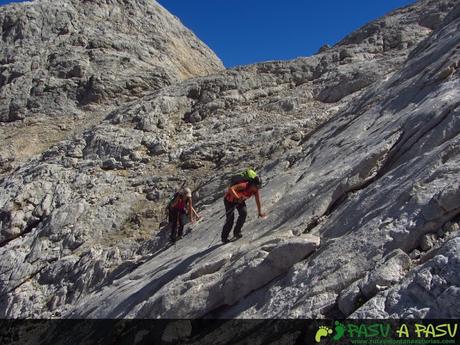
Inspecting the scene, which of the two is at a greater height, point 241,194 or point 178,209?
point 178,209

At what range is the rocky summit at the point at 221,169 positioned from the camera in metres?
8.01

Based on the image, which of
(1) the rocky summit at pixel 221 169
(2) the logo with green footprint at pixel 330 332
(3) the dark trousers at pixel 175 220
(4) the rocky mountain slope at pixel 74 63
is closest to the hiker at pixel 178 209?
(3) the dark trousers at pixel 175 220

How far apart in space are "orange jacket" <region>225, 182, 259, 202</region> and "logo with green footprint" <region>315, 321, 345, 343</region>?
4.91m

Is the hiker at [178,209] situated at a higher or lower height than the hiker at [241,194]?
higher

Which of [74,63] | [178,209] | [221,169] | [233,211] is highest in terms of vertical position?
[74,63]

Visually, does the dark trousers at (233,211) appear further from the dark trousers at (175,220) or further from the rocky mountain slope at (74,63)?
the rocky mountain slope at (74,63)

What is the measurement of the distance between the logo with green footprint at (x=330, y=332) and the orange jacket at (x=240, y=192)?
4914mm

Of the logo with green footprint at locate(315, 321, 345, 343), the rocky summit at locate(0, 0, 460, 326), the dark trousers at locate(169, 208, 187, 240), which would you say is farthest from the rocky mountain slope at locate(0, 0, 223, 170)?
the logo with green footprint at locate(315, 321, 345, 343)

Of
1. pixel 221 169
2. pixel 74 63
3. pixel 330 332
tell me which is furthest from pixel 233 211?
pixel 74 63

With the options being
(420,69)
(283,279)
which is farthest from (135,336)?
(420,69)

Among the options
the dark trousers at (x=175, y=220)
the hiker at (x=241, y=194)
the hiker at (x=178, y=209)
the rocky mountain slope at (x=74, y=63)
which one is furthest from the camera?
the rocky mountain slope at (x=74, y=63)

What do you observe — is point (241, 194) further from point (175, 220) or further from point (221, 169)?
point (221, 169)

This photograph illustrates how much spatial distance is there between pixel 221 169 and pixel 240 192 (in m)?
8.53

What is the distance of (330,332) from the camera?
6.93m
